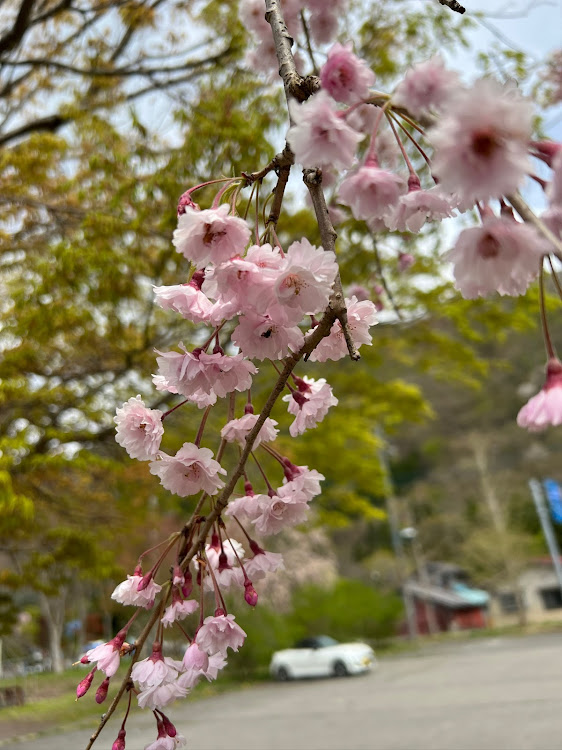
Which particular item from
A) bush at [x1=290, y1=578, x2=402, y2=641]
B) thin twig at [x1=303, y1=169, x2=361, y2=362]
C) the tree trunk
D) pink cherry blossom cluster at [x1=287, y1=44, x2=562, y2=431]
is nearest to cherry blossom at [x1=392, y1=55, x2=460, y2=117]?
pink cherry blossom cluster at [x1=287, y1=44, x2=562, y2=431]

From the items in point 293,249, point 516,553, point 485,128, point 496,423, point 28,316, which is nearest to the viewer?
point 485,128

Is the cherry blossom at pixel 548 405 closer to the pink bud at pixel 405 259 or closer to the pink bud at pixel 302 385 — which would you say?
the pink bud at pixel 302 385

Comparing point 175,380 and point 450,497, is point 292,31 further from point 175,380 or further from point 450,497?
point 450,497

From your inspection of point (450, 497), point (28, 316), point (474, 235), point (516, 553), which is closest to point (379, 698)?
point (28, 316)

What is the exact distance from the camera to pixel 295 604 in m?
9.98

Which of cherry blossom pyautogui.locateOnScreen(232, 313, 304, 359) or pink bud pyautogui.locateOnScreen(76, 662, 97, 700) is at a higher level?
cherry blossom pyautogui.locateOnScreen(232, 313, 304, 359)

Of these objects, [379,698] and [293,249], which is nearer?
[293,249]

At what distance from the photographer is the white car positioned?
7.85m

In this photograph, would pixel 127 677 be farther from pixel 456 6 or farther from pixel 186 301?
pixel 456 6

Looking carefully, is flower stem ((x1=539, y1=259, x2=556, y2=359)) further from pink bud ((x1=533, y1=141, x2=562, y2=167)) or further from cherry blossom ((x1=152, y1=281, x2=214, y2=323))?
cherry blossom ((x1=152, y1=281, x2=214, y2=323))

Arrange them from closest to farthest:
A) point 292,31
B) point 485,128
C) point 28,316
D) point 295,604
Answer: point 485,128 → point 292,31 → point 28,316 → point 295,604

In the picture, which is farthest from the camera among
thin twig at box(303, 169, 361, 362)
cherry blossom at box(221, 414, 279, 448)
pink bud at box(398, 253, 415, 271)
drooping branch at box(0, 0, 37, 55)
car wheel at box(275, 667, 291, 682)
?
car wheel at box(275, 667, 291, 682)

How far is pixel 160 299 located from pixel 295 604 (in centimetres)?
1025

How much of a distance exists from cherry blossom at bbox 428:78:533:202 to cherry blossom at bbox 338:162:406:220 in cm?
14
